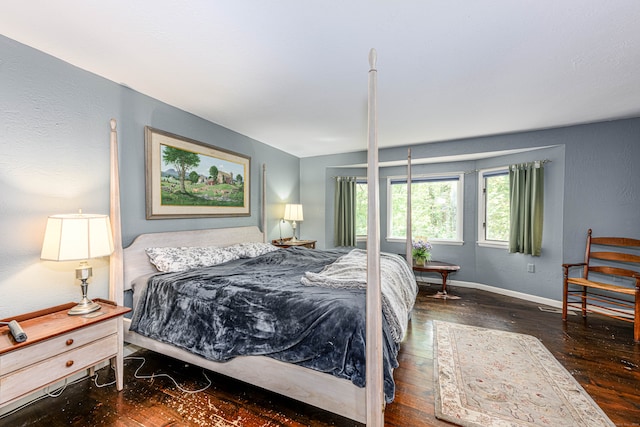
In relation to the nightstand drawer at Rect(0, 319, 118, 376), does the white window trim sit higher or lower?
higher

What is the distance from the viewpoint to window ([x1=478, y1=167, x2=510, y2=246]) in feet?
14.2

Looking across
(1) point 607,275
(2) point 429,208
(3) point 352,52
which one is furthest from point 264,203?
(1) point 607,275

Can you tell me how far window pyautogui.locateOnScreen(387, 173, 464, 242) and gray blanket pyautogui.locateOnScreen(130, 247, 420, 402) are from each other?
327 cm

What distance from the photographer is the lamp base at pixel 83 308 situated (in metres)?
1.82

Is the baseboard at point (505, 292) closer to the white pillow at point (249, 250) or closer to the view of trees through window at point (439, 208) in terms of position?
the view of trees through window at point (439, 208)

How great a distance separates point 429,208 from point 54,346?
5.06 meters

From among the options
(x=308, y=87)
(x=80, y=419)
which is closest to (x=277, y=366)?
(x=80, y=419)

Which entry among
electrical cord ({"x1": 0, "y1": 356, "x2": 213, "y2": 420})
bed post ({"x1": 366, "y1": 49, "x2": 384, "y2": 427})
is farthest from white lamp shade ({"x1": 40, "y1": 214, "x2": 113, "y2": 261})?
bed post ({"x1": 366, "y1": 49, "x2": 384, "y2": 427})

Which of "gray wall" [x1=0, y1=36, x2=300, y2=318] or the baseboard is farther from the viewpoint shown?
the baseboard

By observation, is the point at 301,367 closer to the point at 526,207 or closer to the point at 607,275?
the point at 526,207

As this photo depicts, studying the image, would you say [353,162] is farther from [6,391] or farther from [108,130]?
[6,391]

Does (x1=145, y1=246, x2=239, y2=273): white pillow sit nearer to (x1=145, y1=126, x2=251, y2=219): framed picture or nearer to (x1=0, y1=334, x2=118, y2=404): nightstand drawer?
(x1=145, y1=126, x2=251, y2=219): framed picture

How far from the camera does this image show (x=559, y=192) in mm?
3635

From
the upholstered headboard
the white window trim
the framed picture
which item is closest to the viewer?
the upholstered headboard
